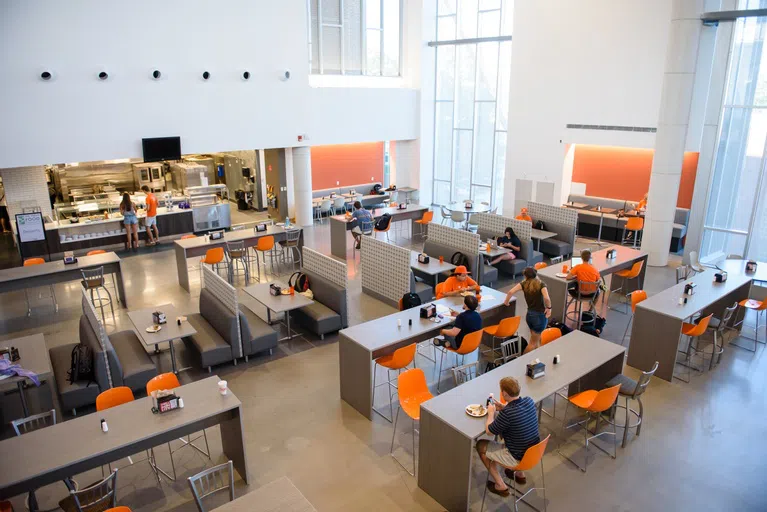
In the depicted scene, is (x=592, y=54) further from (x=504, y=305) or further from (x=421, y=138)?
(x=504, y=305)

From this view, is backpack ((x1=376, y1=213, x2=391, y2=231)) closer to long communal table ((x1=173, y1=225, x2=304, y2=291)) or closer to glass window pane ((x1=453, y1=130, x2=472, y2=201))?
long communal table ((x1=173, y1=225, x2=304, y2=291))

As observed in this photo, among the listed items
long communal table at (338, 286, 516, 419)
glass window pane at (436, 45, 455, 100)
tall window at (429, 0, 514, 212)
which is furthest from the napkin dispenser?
glass window pane at (436, 45, 455, 100)

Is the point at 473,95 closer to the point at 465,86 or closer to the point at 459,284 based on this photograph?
the point at 465,86

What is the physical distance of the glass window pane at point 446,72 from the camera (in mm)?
19688

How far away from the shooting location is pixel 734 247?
13539 mm

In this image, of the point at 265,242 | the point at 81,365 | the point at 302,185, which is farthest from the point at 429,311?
the point at 302,185

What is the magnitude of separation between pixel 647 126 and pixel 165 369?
13.3 metres

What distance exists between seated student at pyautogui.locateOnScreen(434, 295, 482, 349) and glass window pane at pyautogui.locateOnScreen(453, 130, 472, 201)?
1319 centimetres

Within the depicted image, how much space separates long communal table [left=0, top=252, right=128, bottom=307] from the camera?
34.1 ft

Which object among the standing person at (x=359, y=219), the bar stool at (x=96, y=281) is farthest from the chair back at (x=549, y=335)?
the bar stool at (x=96, y=281)

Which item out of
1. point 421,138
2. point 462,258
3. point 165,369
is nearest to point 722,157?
point 462,258

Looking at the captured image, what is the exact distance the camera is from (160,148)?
47.3 feet

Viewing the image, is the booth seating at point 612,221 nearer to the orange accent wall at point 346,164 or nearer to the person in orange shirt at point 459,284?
the orange accent wall at point 346,164

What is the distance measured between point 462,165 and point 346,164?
444 centimetres
